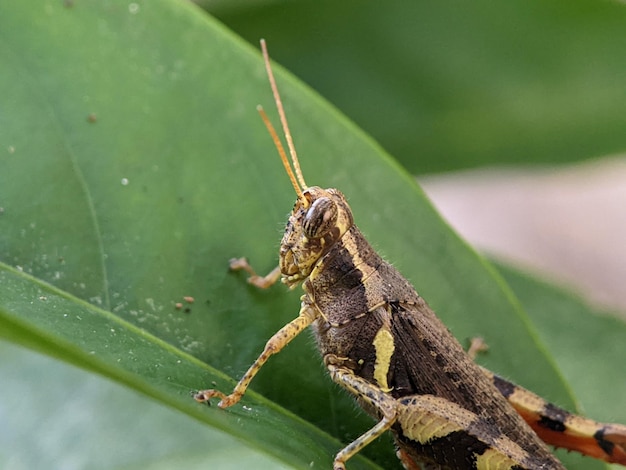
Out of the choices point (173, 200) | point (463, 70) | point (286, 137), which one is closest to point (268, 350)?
point (173, 200)

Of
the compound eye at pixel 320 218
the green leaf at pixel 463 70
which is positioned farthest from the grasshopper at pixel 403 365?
the green leaf at pixel 463 70

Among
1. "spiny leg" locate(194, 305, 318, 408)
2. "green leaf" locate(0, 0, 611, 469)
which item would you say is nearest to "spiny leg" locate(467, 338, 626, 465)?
"green leaf" locate(0, 0, 611, 469)

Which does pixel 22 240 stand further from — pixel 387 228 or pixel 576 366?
pixel 576 366

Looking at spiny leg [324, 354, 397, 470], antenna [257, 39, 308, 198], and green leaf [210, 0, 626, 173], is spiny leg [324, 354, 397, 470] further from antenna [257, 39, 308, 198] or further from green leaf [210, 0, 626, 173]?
green leaf [210, 0, 626, 173]

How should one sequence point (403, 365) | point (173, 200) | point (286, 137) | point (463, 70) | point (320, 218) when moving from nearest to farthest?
1. point (173, 200)
2. point (286, 137)
3. point (320, 218)
4. point (403, 365)
5. point (463, 70)

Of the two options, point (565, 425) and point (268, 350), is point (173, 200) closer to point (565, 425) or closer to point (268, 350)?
point (268, 350)

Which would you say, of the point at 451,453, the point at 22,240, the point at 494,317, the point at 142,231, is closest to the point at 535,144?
the point at 494,317
